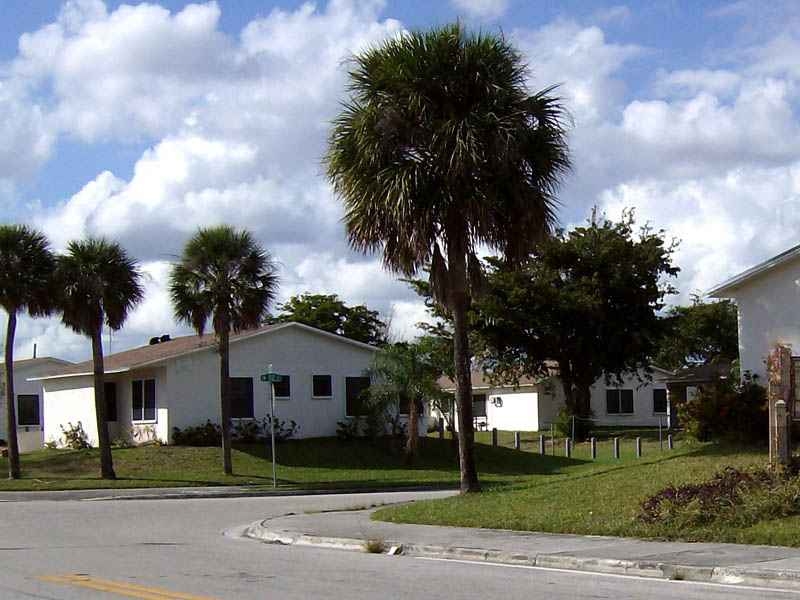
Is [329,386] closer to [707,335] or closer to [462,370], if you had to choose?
[462,370]

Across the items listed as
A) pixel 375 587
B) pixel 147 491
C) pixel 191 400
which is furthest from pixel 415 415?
pixel 375 587

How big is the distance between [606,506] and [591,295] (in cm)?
3213

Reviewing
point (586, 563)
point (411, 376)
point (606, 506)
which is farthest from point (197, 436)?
point (586, 563)

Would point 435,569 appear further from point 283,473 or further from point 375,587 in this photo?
point 283,473

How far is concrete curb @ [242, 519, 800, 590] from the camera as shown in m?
11.9

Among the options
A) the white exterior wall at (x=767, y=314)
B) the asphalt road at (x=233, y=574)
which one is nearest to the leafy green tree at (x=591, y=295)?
the white exterior wall at (x=767, y=314)

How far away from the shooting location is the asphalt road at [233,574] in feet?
37.2

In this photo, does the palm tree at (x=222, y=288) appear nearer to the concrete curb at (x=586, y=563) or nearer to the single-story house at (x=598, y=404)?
the concrete curb at (x=586, y=563)

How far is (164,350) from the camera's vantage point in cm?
4500

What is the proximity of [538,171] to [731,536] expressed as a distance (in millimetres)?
9051

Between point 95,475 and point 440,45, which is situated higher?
point 440,45

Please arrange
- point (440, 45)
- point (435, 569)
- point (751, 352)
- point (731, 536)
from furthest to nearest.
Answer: point (751, 352) < point (440, 45) < point (731, 536) < point (435, 569)

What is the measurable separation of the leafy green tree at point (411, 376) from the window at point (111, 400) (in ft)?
36.7

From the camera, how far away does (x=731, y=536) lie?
47.8 ft
